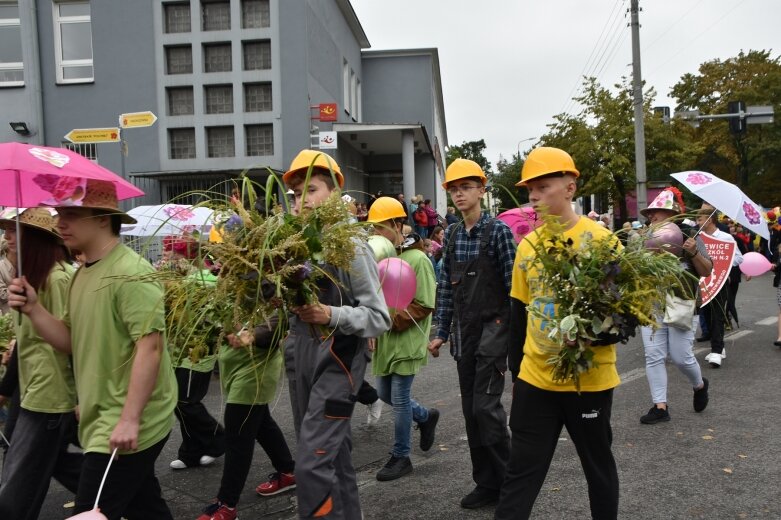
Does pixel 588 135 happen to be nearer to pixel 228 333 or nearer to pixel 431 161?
pixel 431 161

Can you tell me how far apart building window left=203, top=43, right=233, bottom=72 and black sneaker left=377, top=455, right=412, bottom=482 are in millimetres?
18292

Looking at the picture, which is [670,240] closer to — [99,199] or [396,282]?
[396,282]

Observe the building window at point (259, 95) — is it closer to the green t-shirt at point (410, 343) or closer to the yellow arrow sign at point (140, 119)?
the yellow arrow sign at point (140, 119)

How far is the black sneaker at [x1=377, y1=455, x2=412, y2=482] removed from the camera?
4.43 meters

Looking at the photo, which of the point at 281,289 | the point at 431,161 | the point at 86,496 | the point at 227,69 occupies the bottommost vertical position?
the point at 86,496

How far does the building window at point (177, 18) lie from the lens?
20.2 meters

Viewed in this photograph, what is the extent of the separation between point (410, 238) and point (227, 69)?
17.5 m

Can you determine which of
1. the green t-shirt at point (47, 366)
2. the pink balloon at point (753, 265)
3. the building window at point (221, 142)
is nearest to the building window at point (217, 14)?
A: the building window at point (221, 142)

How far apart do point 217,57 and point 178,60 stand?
131 centimetres

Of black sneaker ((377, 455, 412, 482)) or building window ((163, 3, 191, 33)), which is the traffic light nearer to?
black sneaker ((377, 455, 412, 482))

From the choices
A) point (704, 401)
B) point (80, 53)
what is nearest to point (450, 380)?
point (704, 401)

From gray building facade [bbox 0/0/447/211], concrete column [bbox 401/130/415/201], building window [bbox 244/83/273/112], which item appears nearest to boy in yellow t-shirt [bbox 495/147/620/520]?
gray building facade [bbox 0/0/447/211]

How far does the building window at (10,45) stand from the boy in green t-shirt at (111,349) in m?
21.2

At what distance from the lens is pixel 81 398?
2.67 metres
